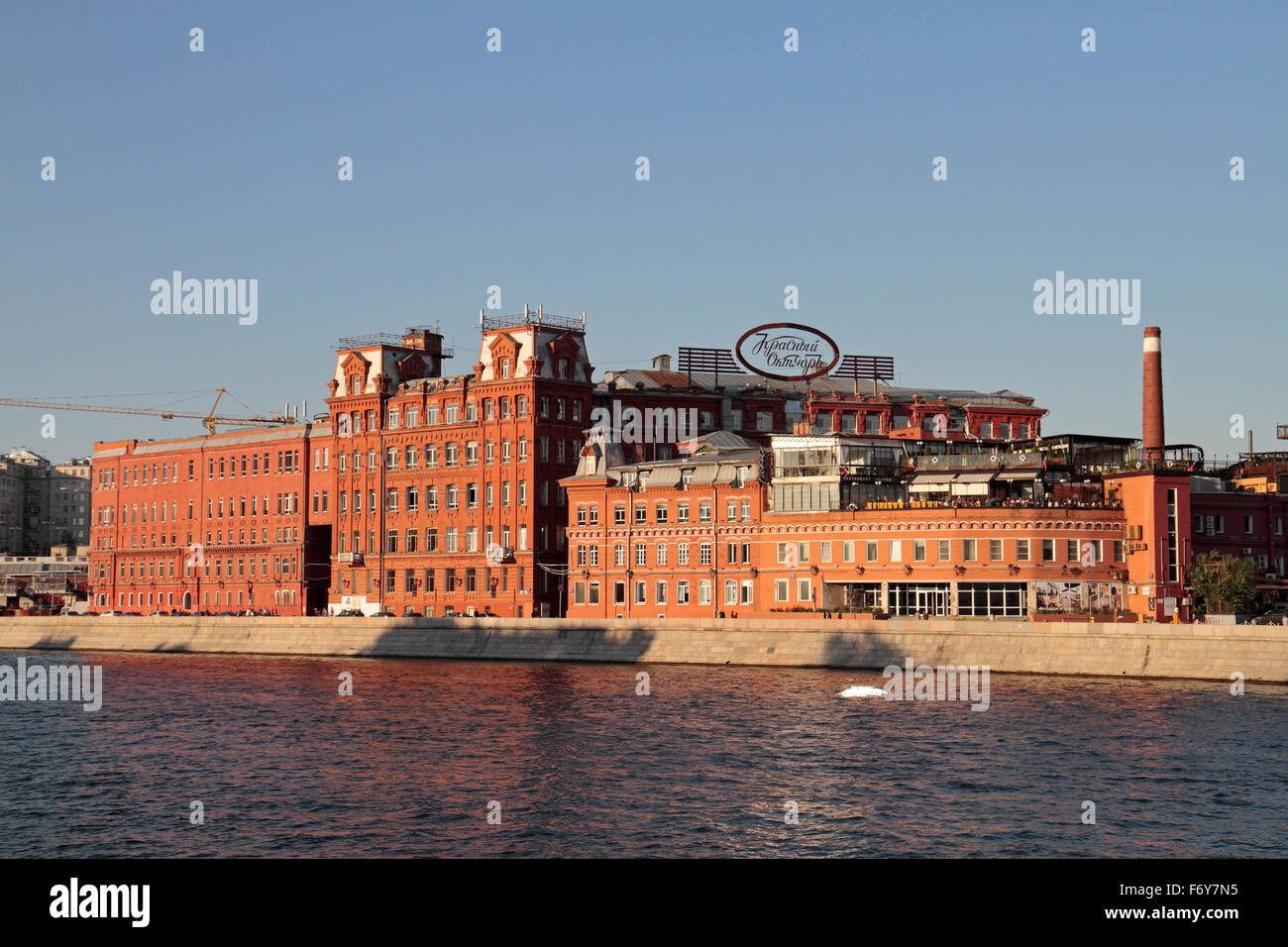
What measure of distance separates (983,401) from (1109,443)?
46071 millimetres

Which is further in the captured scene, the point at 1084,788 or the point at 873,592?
the point at 873,592

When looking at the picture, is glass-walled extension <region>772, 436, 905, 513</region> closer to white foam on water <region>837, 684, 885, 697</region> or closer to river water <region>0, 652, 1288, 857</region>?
river water <region>0, 652, 1288, 857</region>

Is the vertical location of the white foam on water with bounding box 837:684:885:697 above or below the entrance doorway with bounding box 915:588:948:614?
below

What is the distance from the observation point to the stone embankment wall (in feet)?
265

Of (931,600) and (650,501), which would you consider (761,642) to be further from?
(650,501)

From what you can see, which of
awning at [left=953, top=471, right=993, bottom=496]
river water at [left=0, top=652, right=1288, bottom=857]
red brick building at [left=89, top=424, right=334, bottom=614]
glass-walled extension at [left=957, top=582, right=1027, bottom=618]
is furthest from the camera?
red brick building at [left=89, top=424, right=334, bottom=614]

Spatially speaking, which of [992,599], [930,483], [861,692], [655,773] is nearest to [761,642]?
[992,599]

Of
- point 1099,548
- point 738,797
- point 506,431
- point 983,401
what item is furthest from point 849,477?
point 738,797

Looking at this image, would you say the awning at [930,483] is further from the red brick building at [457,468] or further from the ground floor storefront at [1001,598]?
the red brick building at [457,468]

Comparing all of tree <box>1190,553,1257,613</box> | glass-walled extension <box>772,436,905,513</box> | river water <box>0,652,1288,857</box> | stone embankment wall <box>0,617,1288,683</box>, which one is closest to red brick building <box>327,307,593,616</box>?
stone embankment wall <box>0,617,1288,683</box>

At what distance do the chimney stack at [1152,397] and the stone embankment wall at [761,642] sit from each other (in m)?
26.4

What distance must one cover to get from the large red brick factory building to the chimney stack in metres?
0.17
